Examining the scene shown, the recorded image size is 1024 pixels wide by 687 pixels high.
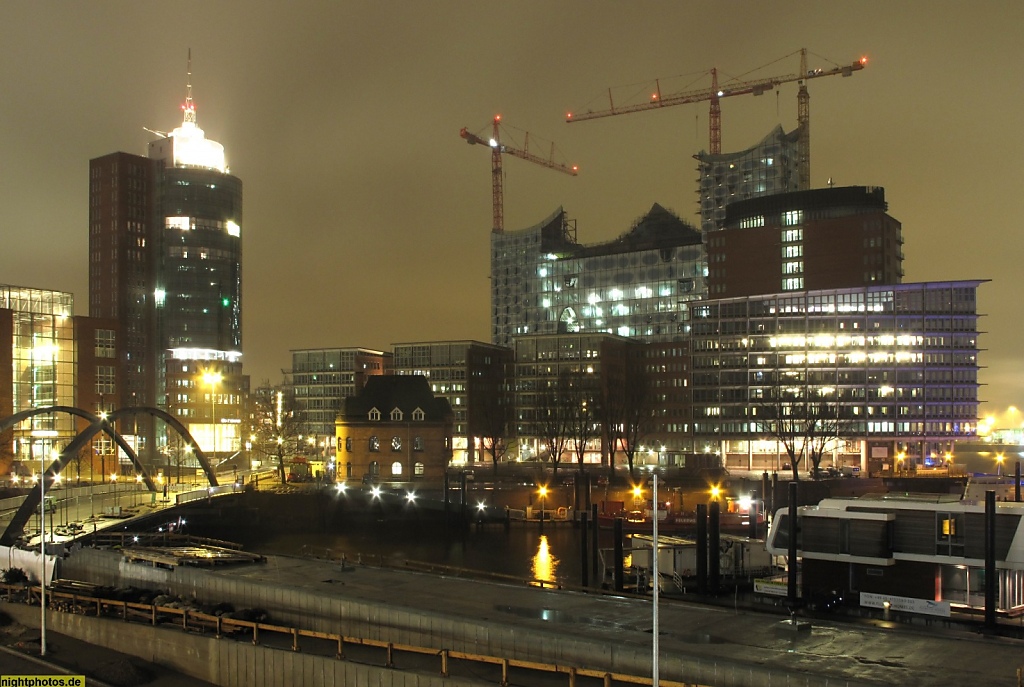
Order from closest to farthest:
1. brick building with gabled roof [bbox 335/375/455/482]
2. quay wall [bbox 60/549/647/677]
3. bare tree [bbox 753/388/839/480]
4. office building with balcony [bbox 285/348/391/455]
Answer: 1. quay wall [bbox 60/549/647/677]
2. brick building with gabled roof [bbox 335/375/455/482]
3. bare tree [bbox 753/388/839/480]
4. office building with balcony [bbox 285/348/391/455]

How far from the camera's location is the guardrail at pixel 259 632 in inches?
1131

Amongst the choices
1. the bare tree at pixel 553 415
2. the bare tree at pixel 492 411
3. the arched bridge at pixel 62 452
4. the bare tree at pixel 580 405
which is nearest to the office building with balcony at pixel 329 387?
the bare tree at pixel 492 411

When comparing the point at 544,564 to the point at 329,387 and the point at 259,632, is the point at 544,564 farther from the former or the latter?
the point at 329,387

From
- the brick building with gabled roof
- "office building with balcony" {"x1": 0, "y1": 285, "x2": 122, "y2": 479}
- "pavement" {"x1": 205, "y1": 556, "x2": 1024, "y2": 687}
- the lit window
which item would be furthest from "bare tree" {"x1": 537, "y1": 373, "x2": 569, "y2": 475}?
"pavement" {"x1": 205, "y1": 556, "x2": 1024, "y2": 687}

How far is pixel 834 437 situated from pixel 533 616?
3957 inches

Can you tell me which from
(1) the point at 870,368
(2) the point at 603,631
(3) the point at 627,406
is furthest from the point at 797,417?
(2) the point at 603,631

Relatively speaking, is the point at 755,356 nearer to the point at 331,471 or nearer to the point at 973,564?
the point at 331,471

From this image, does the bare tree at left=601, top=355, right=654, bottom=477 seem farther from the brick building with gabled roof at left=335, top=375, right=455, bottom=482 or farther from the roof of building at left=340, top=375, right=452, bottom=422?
the roof of building at left=340, top=375, right=452, bottom=422

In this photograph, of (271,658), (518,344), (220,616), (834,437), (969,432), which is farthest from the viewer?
(518,344)

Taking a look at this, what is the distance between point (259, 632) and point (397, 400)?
8133 cm

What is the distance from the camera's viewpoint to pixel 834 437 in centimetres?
12669

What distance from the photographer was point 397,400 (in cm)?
11894

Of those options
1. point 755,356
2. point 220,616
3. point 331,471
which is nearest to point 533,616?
point 220,616

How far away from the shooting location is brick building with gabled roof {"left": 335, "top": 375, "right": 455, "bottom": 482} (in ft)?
381
